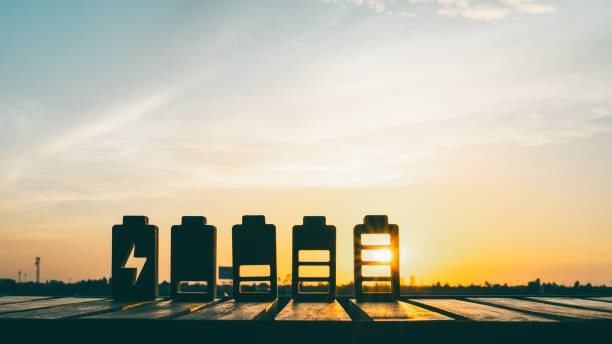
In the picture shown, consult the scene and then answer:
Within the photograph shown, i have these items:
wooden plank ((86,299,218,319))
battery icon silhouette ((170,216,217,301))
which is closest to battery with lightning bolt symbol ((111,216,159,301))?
battery icon silhouette ((170,216,217,301))

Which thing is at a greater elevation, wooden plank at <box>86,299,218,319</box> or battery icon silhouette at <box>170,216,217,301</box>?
battery icon silhouette at <box>170,216,217,301</box>

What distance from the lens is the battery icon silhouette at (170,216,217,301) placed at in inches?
454

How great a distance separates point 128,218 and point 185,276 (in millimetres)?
1716

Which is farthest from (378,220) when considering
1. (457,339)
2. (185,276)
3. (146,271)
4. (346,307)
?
(457,339)

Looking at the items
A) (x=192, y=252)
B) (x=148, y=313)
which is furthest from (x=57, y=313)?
(x=192, y=252)

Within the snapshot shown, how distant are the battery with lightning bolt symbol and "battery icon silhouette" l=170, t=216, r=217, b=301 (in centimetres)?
45

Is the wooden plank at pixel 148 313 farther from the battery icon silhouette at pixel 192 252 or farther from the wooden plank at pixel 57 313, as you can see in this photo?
the battery icon silhouette at pixel 192 252

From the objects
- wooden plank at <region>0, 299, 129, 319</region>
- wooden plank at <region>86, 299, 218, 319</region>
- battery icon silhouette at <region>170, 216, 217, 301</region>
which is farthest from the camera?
battery icon silhouette at <region>170, 216, 217, 301</region>

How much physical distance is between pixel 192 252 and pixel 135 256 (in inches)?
51.7

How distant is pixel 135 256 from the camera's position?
39.3 feet

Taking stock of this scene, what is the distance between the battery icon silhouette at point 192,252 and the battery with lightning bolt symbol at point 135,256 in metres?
0.45

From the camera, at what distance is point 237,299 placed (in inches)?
437

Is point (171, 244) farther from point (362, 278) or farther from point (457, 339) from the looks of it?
point (457, 339)

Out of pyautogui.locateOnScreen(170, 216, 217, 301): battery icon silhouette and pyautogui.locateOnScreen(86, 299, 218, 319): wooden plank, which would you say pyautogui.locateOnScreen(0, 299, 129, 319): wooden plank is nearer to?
pyautogui.locateOnScreen(86, 299, 218, 319): wooden plank
